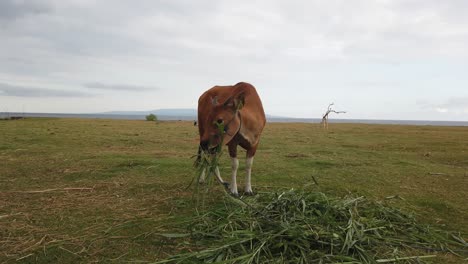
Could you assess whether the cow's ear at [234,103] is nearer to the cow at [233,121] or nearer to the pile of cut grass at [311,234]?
the cow at [233,121]

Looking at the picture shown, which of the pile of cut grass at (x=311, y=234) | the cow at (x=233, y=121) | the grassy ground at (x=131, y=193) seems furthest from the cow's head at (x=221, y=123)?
the grassy ground at (x=131, y=193)

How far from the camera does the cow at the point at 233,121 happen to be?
5.74m

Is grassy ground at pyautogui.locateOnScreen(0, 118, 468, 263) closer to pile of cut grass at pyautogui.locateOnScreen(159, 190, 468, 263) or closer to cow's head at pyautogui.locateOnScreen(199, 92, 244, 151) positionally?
pile of cut grass at pyautogui.locateOnScreen(159, 190, 468, 263)

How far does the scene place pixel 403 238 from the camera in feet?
15.3

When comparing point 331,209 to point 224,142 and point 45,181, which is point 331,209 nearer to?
point 224,142

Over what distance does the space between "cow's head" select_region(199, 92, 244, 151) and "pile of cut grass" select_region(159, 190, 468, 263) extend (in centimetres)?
101

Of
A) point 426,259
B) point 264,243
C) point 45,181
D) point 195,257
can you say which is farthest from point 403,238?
point 45,181

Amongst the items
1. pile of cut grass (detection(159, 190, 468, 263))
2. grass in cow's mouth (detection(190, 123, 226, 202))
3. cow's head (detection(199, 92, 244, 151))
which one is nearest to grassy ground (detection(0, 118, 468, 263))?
pile of cut grass (detection(159, 190, 468, 263))

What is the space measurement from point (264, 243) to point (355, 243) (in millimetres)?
1158

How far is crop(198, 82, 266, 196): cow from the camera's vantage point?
5.74 m

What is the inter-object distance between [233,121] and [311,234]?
Answer: 8.32ft

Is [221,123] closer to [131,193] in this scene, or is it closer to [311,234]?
[311,234]

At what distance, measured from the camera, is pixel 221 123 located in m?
5.71

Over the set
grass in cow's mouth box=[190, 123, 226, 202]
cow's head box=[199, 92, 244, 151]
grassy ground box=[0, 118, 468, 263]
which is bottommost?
grassy ground box=[0, 118, 468, 263]
